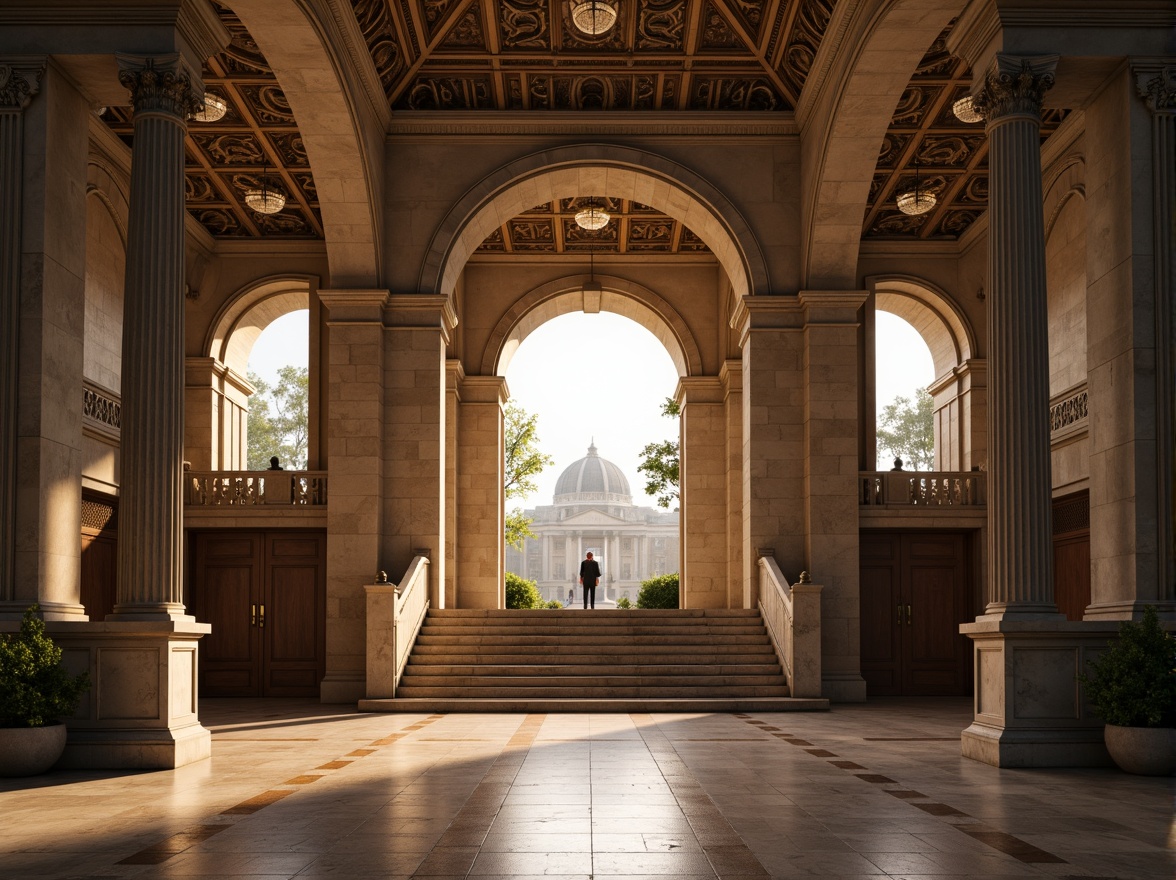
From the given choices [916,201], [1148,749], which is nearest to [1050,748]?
[1148,749]

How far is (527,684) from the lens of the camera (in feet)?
59.8

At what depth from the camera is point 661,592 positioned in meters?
33.8

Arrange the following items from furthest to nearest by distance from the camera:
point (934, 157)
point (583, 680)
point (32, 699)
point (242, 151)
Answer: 1. point (934, 157)
2. point (242, 151)
3. point (583, 680)
4. point (32, 699)

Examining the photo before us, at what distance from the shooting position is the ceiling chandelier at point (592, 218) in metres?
22.9

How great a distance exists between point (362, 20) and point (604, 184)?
5406 millimetres

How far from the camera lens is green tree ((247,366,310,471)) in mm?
49059

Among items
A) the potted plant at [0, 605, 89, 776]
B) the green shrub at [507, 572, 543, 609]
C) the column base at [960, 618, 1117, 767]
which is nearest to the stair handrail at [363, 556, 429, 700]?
the potted plant at [0, 605, 89, 776]

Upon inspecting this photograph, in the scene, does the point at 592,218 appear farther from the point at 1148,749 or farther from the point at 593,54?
the point at 1148,749

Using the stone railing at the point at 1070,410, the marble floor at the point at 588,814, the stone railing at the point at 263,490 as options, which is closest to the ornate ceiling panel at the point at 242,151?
the stone railing at the point at 263,490

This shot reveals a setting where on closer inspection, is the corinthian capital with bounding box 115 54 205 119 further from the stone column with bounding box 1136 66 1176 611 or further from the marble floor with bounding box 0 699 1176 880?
the stone column with bounding box 1136 66 1176 611

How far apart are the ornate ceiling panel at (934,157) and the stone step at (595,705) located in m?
8.61

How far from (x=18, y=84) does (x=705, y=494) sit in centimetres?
1775

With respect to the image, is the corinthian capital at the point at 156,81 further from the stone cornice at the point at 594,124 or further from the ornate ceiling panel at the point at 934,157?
the ornate ceiling panel at the point at 934,157

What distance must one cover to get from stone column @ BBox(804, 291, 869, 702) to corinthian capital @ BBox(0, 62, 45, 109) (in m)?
12.1
